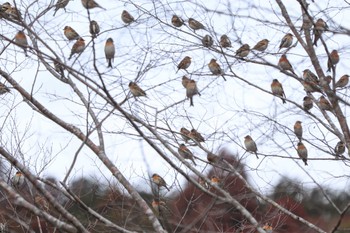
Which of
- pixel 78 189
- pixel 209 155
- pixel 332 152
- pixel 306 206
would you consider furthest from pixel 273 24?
pixel 306 206

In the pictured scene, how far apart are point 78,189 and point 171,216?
1.40m

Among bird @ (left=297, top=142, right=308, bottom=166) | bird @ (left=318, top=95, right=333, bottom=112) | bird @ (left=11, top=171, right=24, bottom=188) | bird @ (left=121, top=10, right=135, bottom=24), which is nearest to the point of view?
bird @ (left=121, top=10, right=135, bottom=24)

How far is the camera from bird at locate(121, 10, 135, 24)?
6.29 meters

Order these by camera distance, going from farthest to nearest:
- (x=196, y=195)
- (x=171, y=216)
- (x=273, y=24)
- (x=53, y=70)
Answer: (x=171, y=216), (x=196, y=195), (x=53, y=70), (x=273, y=24)

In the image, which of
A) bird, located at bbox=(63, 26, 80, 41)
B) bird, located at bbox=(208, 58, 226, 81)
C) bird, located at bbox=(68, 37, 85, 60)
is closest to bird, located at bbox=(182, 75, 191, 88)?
bird, located at bbox=(208, 58, 226, 81)

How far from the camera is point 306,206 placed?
11.9 m

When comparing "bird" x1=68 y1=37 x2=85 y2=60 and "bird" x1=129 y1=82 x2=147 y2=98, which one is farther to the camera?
"bird" x1=68 y1=37 x2=85 y2=60

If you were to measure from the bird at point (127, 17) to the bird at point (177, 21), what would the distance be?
1.56 ft

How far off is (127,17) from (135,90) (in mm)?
1240

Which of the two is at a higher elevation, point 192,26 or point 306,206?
point 192,26

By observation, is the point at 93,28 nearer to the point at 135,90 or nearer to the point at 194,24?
the point at 135,90

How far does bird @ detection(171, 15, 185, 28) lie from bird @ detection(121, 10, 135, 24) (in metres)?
0.47

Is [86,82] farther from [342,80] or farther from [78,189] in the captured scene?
[342,80]

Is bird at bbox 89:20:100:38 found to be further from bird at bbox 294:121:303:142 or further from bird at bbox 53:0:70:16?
bird at bbox 294:121:303:142
